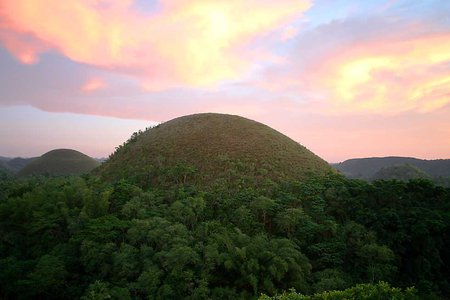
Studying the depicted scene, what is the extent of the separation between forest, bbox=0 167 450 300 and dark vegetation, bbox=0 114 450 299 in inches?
2.4

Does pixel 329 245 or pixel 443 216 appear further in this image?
pixel 443 216

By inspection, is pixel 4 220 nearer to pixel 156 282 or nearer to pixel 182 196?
pixel 182 196

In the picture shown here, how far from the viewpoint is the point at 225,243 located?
1675cm

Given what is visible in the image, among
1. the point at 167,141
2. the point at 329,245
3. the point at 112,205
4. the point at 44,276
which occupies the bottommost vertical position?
the point at 44,276

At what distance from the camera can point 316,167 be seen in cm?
3631

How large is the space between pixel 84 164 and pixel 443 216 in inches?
4227

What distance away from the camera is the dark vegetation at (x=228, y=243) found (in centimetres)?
1512

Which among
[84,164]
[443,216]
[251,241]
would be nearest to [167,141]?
[251,241]

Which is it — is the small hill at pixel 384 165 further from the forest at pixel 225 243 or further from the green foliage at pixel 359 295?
the green foliage at pixel 359 295

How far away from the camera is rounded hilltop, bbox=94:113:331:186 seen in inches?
1217

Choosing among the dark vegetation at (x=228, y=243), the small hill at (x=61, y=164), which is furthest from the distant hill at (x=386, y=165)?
the small hill at (x=61, y=164)

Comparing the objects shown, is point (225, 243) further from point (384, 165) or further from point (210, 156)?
point (384, 165)

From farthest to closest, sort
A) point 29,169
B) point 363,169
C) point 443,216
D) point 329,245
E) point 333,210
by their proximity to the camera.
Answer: point 363,169, point 29,169, point 333,210, point 443,216, point 329,245

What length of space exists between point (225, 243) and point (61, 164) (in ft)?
343
